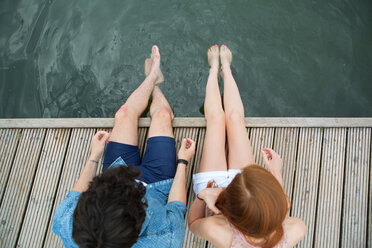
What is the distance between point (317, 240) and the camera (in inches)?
82.9

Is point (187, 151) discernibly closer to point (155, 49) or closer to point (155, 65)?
point (155, 65)

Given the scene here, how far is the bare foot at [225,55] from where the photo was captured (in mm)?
2683

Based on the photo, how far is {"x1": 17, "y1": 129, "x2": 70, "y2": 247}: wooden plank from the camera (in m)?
2.17

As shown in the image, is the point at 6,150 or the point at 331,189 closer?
the point at 331,189

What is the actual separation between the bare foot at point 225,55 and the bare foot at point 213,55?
0.16 feet

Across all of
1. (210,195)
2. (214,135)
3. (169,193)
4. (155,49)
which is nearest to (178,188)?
(169,193)

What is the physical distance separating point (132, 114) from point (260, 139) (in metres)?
1.08

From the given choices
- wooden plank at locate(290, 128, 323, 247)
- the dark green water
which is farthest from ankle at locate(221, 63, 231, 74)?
wooden plank at locate(290, 128, 323, 247)

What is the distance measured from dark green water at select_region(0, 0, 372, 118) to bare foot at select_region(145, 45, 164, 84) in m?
0.12

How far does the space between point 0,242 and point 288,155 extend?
242 centimetres

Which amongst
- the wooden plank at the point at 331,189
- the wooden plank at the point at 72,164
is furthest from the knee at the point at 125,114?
the wooden plank at the point at 331,189

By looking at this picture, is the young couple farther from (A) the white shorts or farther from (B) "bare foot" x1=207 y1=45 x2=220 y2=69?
(B) "bare foot" x1=207 y1=45 x2=220 y2=69

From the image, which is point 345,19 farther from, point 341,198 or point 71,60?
point 71,60

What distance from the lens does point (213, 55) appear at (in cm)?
279
